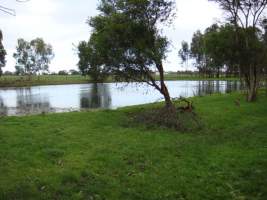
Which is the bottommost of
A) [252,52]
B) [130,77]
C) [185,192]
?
[185,192]

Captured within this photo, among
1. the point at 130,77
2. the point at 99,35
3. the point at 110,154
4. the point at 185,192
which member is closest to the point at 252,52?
the point at 130,77

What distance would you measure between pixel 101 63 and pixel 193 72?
10181cm

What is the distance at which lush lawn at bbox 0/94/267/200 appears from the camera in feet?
21.8

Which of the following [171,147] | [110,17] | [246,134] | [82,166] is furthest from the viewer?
[110,17]

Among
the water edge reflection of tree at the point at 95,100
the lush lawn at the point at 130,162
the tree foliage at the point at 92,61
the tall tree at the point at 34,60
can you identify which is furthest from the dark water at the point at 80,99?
the tall tree at the point at 34,60

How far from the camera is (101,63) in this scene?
17.5 m

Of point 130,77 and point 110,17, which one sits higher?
point 110,17

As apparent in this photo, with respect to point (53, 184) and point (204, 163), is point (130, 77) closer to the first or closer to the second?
point (204, 163)

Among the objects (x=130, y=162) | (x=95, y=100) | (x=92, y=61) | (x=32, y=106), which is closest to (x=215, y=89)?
(x=95, y=100)

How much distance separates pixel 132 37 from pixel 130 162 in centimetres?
909

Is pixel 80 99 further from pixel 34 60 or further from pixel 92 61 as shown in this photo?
pixel 34 60

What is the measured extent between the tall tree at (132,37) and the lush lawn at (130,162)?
4.16m

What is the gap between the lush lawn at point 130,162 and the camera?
664 centimetres

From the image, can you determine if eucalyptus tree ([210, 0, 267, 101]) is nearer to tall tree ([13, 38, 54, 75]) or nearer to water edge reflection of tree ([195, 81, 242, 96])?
water edge reflection of tree ([195, 81, 242, 96])
